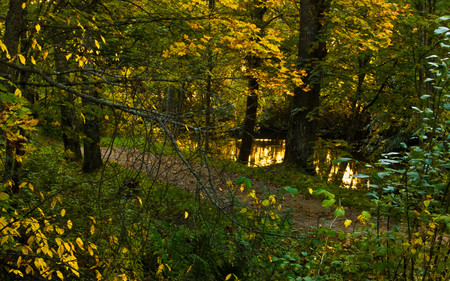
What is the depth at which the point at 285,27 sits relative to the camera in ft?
49.7

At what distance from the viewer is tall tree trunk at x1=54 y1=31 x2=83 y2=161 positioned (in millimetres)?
4621

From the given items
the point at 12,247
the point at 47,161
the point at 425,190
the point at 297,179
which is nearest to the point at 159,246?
the point at 12,247

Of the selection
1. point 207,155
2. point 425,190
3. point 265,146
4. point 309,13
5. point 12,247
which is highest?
point 309,13

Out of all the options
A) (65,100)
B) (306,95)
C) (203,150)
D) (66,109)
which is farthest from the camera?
(306,95)

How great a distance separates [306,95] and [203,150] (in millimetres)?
8701

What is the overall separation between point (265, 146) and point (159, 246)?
19930mm

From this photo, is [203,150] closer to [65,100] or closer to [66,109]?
[65,100]

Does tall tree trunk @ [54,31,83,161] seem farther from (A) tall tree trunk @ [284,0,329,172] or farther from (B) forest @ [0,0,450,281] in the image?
(A) tall tree trunk @ [284,0,329,172]

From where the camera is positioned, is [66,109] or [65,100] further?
[66,109]

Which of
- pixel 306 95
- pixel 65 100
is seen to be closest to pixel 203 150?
pixel 65 100

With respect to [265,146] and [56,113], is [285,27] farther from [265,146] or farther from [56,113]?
[56,113]

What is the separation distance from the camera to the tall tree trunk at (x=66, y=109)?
15.2 ft

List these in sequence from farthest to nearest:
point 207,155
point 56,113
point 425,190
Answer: point 56,113
point 425,190
point 207,155

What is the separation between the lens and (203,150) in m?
2.46
